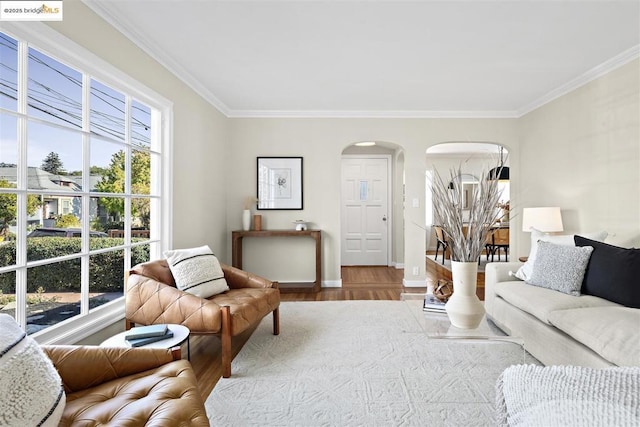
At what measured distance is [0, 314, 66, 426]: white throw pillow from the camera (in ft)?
3.33

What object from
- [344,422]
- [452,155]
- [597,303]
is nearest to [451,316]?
[344,422]

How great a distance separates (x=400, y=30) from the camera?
249 centimetres

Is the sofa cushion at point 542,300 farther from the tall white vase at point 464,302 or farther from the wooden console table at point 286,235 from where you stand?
the wooden console table at point 286,235

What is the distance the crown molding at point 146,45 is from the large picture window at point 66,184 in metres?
0.34

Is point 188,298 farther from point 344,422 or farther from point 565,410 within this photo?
point 565,410

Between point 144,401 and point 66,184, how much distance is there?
152 cm

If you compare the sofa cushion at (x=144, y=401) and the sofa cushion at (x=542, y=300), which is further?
the sofa cushion at (x=542, y=300)

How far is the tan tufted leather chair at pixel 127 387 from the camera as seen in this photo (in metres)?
1.17

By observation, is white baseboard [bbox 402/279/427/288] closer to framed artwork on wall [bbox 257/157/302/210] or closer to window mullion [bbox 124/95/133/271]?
framed artwork on wall [bbox 257/157/302/210]

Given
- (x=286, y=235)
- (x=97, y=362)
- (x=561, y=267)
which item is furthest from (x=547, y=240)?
(x=97, y=362)

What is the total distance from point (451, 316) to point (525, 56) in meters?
2.39

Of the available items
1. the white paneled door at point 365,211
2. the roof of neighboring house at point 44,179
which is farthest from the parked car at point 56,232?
the white paneled door at point 365,211

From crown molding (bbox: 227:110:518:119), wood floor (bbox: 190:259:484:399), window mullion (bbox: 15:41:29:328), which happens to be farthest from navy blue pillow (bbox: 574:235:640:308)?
window mullion (bbox: 15:41:29:328)

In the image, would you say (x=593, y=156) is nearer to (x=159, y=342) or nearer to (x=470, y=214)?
(x=470, y=214)
